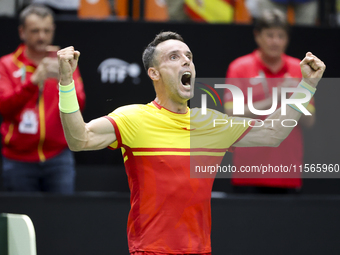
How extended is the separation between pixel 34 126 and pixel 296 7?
264cm

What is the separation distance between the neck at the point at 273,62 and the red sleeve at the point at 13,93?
5.95 ft

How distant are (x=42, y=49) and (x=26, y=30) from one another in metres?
0.20

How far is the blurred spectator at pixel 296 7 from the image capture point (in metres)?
5.12

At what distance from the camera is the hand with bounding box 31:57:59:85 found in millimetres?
4105

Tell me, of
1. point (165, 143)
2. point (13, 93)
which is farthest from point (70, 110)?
point (13, 93)

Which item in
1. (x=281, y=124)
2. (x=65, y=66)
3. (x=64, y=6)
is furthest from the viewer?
(x=64, y=6)

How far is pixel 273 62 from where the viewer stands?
4.45m

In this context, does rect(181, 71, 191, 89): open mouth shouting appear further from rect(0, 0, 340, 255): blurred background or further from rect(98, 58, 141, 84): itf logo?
rect(98, 58, 141, 84): itf logo

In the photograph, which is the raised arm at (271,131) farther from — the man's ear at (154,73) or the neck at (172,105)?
the man's ear at (154,73)

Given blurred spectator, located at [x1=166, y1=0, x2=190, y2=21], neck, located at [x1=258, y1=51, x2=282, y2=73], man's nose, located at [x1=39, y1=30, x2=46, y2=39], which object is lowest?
neck, located at [x1=258, y1=51, x2=282, y2=73]

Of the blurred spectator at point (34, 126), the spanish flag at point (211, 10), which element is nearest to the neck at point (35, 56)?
the blurred spectator at point (34, 126)

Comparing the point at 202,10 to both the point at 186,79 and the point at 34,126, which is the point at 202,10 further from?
the point at 186,79

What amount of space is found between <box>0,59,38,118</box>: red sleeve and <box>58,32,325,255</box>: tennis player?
1456 mm

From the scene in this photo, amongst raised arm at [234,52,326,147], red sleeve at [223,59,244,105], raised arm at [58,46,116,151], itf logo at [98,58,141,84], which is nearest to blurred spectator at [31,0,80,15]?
itf logo at [98,58,141,84]
